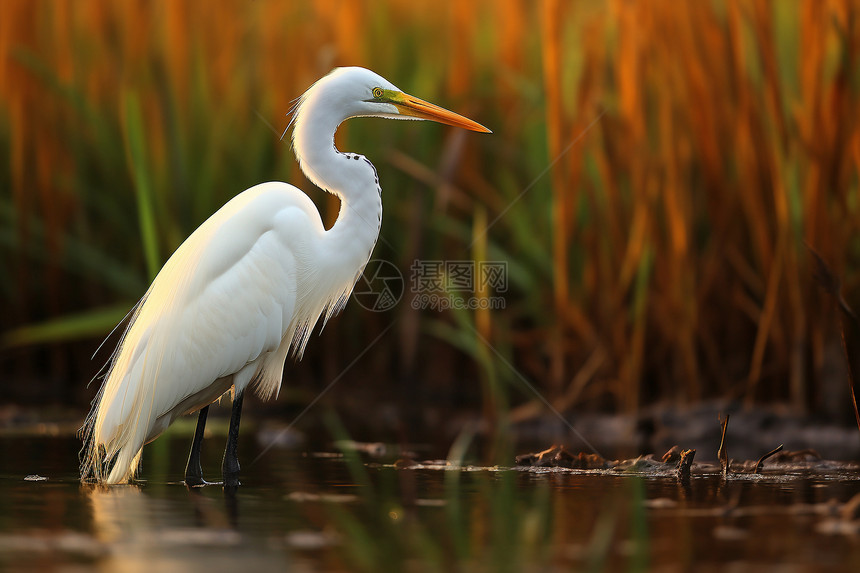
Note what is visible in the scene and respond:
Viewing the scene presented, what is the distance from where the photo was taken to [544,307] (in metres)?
6.39

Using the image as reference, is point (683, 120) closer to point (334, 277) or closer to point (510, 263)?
point (510, 263)

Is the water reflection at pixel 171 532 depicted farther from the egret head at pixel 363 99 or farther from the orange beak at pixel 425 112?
the orange beak at pixel 425 112

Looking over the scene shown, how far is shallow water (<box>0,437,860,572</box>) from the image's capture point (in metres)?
2.62

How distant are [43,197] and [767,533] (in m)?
5.11

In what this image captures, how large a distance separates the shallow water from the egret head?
1.50 metres

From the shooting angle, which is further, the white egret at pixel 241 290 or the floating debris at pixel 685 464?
A: the white egret at pixel 241 290

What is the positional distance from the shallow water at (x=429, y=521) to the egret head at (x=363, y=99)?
1.50 metres

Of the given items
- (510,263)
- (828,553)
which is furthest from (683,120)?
(828,553)

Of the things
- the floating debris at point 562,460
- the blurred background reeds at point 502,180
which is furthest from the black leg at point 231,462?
the blurred background reeds at point 502,180

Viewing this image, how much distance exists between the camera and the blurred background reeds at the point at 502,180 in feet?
17.9

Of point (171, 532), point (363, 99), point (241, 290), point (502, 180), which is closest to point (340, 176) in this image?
point (363, 99)

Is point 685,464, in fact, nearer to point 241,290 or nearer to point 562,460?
point 562,460

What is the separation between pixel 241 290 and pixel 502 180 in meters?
2.80

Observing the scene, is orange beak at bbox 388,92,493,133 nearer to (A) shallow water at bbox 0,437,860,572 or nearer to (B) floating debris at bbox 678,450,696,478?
(A) shallow water at bbox 0,437,860,572
